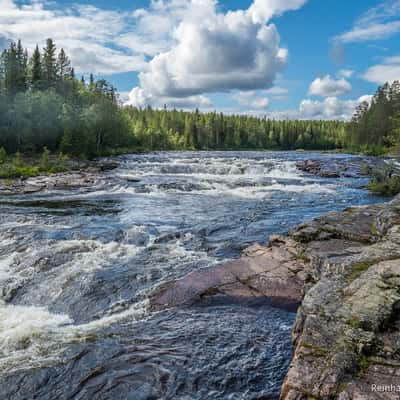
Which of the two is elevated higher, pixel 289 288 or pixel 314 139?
pixel 314 139

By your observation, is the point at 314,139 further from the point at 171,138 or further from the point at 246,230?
the point at 246,230

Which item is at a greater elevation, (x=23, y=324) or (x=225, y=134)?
(x=225, y=134)

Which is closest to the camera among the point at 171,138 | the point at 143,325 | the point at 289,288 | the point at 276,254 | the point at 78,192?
the point at 143,325

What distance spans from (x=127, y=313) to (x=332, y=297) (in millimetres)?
4810

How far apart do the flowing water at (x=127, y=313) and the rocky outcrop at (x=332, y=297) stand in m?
0.79

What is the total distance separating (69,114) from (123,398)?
55.3 meters

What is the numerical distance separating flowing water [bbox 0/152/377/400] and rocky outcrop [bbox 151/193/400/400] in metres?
0.79

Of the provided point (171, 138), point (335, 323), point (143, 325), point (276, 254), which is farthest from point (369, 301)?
point (171, 138)

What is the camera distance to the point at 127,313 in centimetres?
838

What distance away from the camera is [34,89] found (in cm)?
6012

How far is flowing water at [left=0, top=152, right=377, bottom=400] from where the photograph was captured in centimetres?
595

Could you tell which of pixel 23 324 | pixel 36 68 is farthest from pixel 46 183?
pixel 36 68

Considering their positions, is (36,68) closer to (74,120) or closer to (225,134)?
(74,120)

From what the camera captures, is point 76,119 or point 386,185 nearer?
point 386,185
